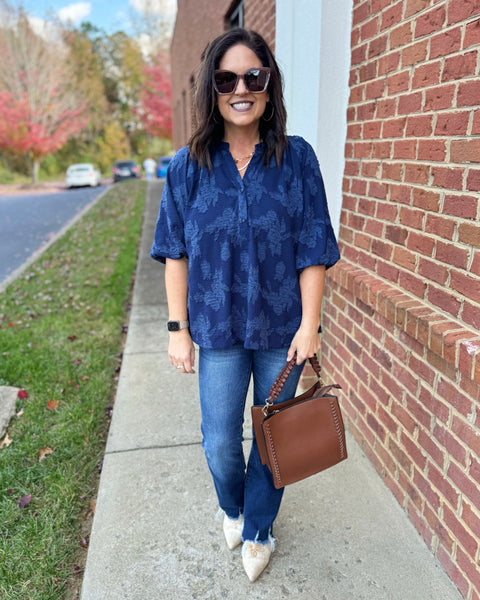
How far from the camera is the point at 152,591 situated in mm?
1971

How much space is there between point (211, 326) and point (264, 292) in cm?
23

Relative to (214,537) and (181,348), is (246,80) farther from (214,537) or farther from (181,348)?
(214,537)

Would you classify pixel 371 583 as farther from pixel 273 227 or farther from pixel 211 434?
pixel 273 227

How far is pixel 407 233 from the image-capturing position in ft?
7.34

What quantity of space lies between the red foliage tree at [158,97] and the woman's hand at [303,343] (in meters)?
39.3

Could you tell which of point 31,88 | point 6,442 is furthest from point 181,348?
point 31,88

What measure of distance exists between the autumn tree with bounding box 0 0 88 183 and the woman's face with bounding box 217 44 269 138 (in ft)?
99.3

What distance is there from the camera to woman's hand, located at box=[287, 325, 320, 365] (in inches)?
70.4

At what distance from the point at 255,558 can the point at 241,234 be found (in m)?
1.34

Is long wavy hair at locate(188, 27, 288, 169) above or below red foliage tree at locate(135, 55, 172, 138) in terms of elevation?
below

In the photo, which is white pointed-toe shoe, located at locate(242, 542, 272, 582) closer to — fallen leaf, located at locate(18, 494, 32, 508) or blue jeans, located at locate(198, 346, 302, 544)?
blue jeans, located at locate(198, 346, 302, 544)

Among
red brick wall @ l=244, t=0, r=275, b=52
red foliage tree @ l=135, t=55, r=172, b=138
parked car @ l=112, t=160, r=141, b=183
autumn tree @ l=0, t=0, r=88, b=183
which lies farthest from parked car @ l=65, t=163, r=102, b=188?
red brick wall @ l=244, t=0, r=275, b=52

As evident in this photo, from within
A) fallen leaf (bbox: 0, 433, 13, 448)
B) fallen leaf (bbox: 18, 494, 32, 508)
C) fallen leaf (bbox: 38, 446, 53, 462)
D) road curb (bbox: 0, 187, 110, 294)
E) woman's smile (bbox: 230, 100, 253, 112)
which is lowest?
road curb (bbox: 0, 187, 110, 294)

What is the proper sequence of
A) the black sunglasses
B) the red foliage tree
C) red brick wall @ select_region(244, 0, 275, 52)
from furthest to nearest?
the red foliage tree → red brick wall @ select_region(244, 0, 275, 52) → the black sunglasses
